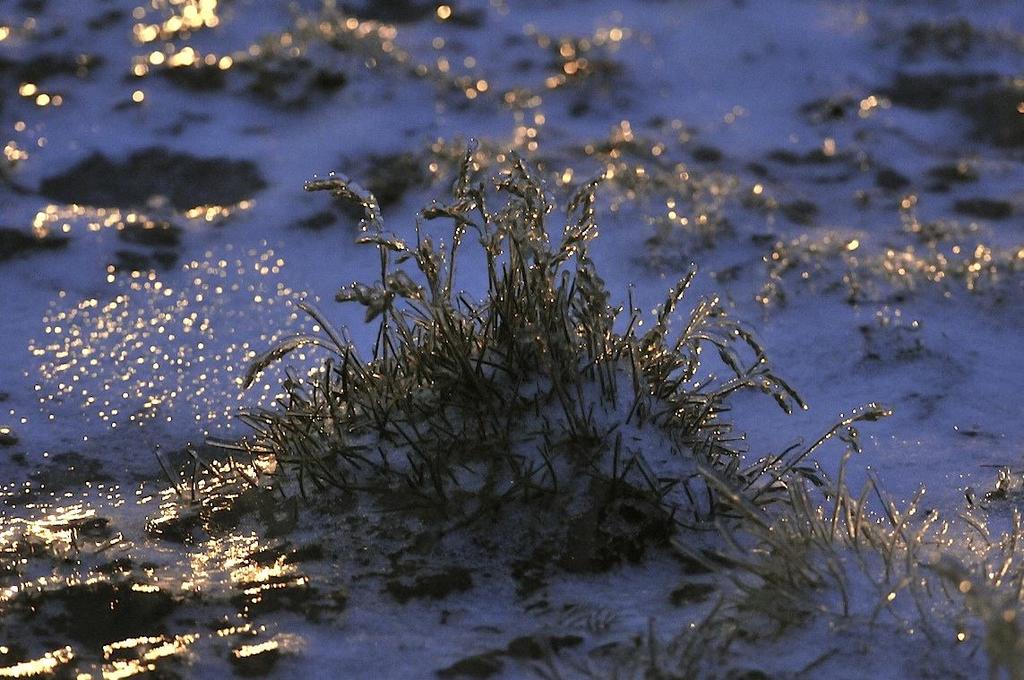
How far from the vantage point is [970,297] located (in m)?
4.19

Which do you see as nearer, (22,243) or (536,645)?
(536,645)

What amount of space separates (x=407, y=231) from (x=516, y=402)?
2.07 m

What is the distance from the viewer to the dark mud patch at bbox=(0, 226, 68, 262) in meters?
4.43

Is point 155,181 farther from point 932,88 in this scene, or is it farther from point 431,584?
point 932,88

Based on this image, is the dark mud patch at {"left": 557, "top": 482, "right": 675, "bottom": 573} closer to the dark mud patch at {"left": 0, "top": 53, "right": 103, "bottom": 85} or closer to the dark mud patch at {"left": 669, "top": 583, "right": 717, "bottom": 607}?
the dark mud patch at {"left": 669, "top": 583, "right": 717, "bottom": 607}

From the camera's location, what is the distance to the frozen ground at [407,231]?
2396 mm

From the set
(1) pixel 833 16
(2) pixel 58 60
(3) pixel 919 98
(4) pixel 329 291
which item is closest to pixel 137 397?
(4) pixel 329 291

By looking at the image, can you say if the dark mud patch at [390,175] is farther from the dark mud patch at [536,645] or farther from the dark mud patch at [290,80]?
the dark mud patch at [536,645]

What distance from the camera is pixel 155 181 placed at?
197 inches

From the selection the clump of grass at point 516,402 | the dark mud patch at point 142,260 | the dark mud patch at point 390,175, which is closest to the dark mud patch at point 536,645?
the clump of grass at point 516,402

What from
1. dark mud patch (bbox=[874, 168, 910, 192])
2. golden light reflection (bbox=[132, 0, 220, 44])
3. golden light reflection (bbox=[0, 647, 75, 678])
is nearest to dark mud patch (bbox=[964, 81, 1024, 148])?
dark mud patch (bbox=[874, 168, 910, 192])

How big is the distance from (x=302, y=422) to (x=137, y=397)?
930mm

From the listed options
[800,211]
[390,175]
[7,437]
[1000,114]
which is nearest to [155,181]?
[390,175]

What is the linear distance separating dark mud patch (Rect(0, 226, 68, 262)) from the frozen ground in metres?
0.02
